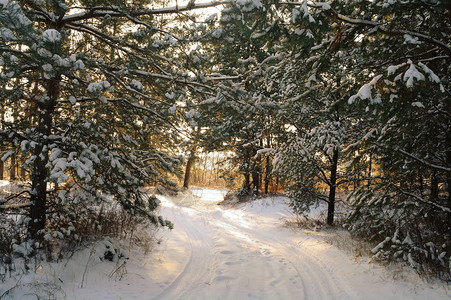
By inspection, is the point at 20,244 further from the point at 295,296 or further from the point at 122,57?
the point at 295,296

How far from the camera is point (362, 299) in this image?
15.5 feet

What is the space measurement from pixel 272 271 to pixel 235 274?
0.92 metres

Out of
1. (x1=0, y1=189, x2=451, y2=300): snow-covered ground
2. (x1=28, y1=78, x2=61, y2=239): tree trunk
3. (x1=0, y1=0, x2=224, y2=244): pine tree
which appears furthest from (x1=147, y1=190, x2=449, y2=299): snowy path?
(x1=28, y1=78, x2=61, y2=239): tree trunk

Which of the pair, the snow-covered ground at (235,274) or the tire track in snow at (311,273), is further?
the tire track in snow at (311,273)

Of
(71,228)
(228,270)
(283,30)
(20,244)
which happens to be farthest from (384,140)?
(20,244)

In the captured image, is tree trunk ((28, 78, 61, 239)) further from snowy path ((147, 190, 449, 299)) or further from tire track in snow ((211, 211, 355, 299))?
tire track in snow ((211, 211, 355, 299))

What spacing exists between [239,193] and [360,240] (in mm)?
11980

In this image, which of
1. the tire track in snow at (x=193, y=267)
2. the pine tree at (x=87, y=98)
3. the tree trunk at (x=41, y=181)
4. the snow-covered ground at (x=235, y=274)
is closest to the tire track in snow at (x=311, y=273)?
the snow-covered ground at (x=235, y=274)

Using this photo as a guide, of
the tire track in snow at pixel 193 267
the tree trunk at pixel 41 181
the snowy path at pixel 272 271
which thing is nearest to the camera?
the snowy path at pixel 272 271

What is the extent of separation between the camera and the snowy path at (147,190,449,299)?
4.95m

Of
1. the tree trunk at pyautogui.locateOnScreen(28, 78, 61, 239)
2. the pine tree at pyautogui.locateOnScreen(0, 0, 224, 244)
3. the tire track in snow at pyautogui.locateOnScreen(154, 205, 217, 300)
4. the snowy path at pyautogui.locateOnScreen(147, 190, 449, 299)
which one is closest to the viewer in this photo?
the pine tree at pyautogui.locateOnScreen(0, 0, 224, 244)

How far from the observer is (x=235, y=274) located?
6.00 metres

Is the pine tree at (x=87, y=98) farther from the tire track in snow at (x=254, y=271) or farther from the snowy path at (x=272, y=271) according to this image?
the snowy path at (x=272, y=271)

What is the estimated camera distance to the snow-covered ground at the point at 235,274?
186 inches
